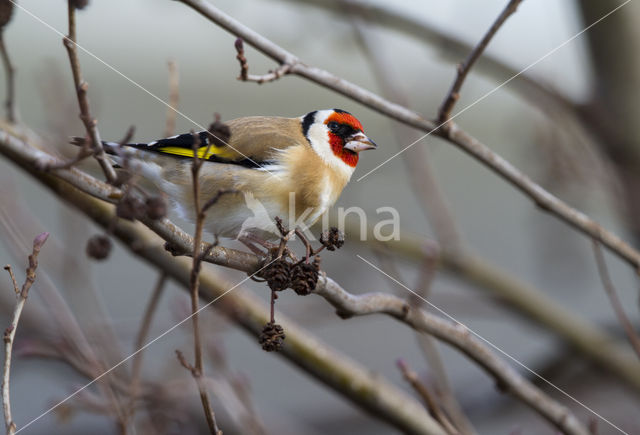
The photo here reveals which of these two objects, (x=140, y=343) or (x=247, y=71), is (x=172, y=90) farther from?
(x=140, y=343)

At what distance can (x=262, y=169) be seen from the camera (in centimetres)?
216

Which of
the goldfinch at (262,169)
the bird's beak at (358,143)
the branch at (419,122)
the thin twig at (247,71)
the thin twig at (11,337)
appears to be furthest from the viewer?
the bird's beak at (358,143)

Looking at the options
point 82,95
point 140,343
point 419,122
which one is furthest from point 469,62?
point 140,343

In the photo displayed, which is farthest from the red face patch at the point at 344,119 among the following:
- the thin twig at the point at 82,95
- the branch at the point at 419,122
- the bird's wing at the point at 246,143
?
the thin twig at the point at 82,95

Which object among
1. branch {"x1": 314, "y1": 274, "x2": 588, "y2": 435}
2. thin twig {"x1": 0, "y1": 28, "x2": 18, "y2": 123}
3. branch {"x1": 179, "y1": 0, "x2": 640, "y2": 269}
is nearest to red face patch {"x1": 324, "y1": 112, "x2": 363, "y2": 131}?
branch {"x1": 179, "y1": 0, "x2": 640, "y2": 269}

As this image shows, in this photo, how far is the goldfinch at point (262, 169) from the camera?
6.65 feet

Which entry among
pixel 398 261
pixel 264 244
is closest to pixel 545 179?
pixel 398 261

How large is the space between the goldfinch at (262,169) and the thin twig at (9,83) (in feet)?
1.22

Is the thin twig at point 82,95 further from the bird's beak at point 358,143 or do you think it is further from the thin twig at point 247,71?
the bird's beak at point 358,143

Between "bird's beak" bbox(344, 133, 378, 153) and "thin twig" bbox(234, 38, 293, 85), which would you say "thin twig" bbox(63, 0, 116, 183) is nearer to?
"thin twig" bbox(234, 38, 293, 85)

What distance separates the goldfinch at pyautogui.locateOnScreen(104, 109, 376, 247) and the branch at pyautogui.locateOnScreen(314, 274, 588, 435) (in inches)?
15.7

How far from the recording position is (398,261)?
3.48 m

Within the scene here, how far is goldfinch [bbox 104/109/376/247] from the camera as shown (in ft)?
6.65

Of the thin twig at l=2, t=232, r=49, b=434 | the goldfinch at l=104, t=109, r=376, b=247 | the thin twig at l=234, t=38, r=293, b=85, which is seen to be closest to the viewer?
the thin twig at l=2, t=232, r=49, b=434
